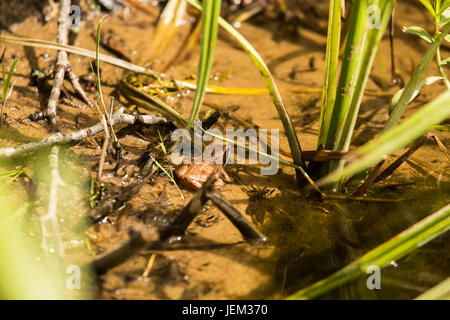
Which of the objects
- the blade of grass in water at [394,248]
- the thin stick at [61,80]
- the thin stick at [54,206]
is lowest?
the blade of grass in water at [394,248]

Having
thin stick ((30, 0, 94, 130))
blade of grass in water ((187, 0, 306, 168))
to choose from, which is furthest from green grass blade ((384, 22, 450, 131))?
thin stick ((30, 0, 94, 130))

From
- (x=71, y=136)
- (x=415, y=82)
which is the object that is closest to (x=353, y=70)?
(x=415, y=82)

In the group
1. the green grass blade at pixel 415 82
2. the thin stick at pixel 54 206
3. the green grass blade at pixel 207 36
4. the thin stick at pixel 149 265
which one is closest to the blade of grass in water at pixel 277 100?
the green grass blade at pixel 207 36

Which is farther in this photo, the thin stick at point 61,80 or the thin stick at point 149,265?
the thin stick at point 61,80

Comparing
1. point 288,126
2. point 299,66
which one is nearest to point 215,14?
point 288,126

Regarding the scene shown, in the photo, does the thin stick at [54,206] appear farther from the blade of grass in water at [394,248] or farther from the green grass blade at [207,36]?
the blade of grass in water at [394,248]

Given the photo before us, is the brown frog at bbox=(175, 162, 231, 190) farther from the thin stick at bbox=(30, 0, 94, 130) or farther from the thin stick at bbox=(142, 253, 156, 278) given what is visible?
the thin stick at bbox=(30, 0, 94, 130)

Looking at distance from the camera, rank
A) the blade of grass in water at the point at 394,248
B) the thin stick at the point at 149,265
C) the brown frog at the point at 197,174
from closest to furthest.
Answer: the blade of grass in water at the point at 394,248
the thin stick at the point at 149,265
the brown frog at the point at 197,174
